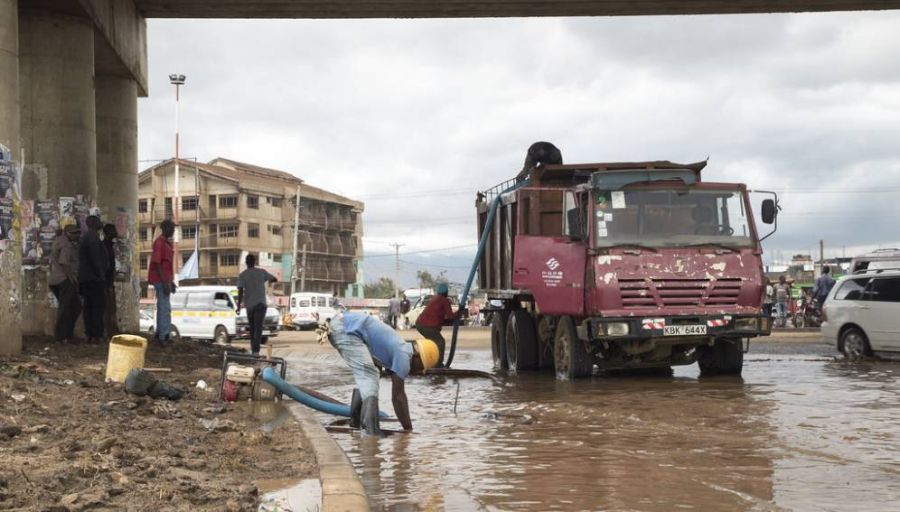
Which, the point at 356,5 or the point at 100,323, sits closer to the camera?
the point at 100,323

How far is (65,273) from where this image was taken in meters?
15.1

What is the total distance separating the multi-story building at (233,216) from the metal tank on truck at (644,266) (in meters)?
62.9

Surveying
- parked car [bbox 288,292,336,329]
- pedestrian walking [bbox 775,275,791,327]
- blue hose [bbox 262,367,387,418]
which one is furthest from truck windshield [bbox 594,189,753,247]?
parked car [bbox 288,292,336,329]

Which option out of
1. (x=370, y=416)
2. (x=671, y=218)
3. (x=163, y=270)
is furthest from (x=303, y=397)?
(x=163, y=270)

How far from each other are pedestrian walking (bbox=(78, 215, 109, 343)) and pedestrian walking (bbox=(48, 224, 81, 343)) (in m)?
0.15

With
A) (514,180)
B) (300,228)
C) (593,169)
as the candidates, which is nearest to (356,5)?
(514,180)

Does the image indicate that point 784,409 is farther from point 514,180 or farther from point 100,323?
point 100,323

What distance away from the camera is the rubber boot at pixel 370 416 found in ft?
30.7

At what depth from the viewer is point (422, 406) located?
40.4 feet

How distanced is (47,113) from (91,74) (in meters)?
1.03

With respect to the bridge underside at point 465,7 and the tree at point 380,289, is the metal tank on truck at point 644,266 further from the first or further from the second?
the tree at point 380,289

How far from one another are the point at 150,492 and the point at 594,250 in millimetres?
8641

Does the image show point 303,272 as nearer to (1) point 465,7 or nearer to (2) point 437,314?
(1) point 465,7

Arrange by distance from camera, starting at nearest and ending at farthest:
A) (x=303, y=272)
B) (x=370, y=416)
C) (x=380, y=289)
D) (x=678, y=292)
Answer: (x=370, y=416), (x=678, y=292), (x=303, y=272), (x=380, y=289)
